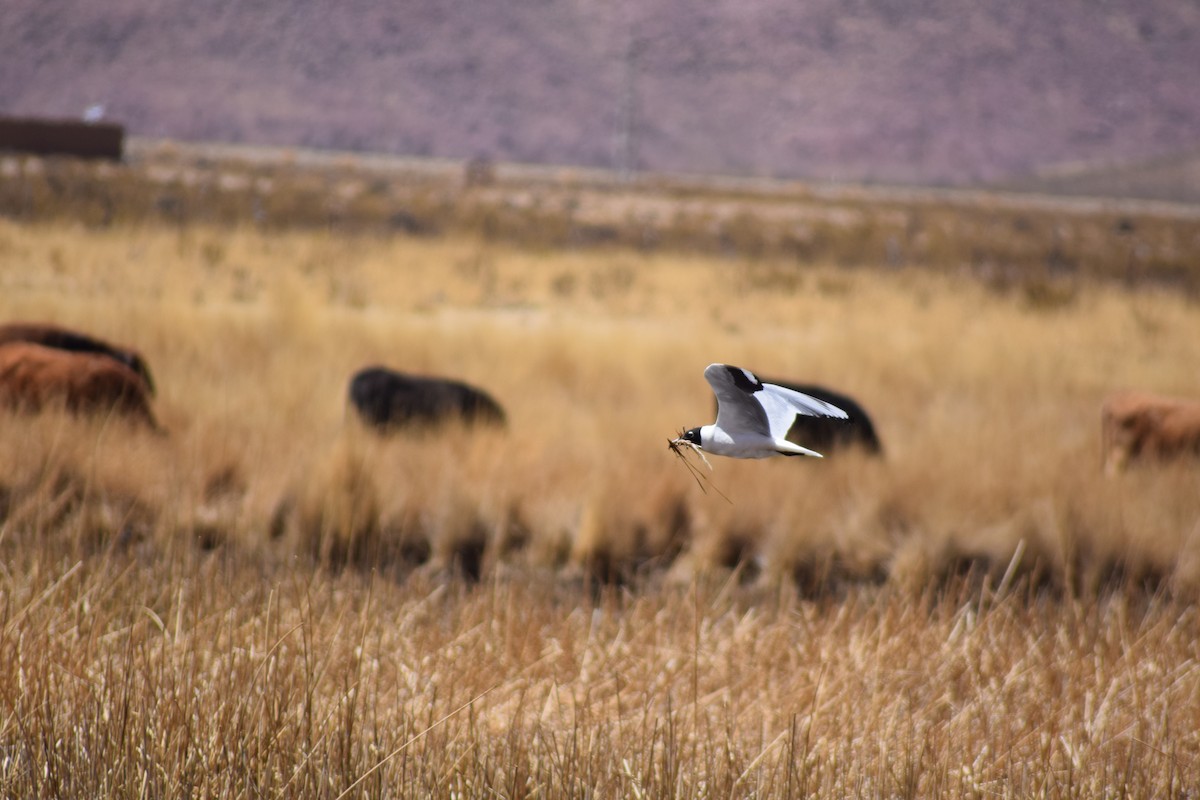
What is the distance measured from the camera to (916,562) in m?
5.23

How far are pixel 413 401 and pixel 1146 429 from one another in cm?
394

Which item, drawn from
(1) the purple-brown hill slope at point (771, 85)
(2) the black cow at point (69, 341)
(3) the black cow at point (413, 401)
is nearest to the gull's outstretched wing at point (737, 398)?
(3) the black cow at point (413, 401)

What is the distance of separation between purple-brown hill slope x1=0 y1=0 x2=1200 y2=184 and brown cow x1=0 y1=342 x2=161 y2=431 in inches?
2021

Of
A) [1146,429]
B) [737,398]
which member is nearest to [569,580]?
[1146,429]

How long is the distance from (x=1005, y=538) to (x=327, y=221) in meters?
17.2

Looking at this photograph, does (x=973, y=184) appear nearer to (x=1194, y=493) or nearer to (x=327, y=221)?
(x=327, y=221)

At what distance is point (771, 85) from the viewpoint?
80.4 m

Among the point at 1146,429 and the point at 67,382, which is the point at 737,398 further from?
the point at 1146,429

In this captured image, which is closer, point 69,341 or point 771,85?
point 69,341

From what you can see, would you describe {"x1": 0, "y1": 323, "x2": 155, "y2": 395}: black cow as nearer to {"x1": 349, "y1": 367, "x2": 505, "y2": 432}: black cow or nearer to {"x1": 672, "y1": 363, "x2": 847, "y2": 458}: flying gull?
{"x1": 349, "y1": 367, "x2": 505, "y2": 432}: black cow

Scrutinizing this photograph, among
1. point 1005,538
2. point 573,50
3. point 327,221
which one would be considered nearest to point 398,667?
point 1005,538

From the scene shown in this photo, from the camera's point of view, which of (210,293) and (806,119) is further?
(806,119)

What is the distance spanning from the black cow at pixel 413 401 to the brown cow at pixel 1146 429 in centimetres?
329

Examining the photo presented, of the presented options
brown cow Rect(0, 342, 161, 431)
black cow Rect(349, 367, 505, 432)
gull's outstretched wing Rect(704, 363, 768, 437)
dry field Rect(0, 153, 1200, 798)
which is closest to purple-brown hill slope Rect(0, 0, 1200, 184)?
dry field Rect(0, 153, 1200, 798)
